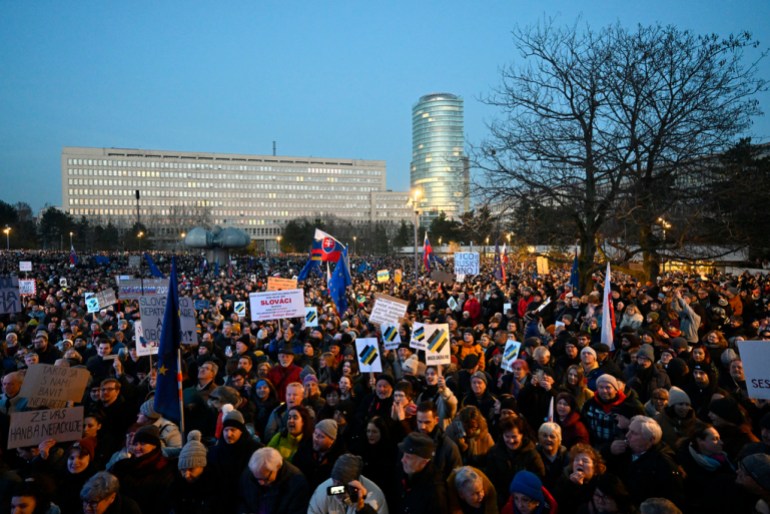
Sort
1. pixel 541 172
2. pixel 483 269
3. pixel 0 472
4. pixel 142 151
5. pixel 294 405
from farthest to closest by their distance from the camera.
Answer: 1. pixel 142 151
2. pixel 483 269
3. pixel 541 172
4. pixel 294 405
5. pixel 0 472

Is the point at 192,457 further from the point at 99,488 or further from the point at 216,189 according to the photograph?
the point at 216,189

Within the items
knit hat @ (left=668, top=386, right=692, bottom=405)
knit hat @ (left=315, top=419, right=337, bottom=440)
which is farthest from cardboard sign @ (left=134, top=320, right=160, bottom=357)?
knit hat @ (left=668, top=386, right=692, bottom=405)

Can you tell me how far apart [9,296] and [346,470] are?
10.8 metres

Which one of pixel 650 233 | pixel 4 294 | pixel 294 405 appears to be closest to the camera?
pixel 294 405

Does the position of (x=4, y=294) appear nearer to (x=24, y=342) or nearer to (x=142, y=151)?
(x=24, y=342)

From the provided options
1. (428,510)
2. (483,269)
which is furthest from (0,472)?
(483,269)

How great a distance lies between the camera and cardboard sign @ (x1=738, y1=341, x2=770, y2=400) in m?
4.82

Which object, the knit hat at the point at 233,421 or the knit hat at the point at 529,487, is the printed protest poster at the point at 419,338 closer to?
the knit hat at the point at 233,421

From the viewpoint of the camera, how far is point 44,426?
4660mm

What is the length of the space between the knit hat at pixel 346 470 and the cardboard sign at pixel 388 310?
21.0 ft

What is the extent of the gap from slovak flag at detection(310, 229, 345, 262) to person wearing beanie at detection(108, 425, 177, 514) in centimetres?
1264

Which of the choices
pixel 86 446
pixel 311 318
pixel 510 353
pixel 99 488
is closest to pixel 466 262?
pixel 311 318

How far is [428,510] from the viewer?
3.50 m

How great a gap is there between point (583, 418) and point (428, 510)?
2.54 m
